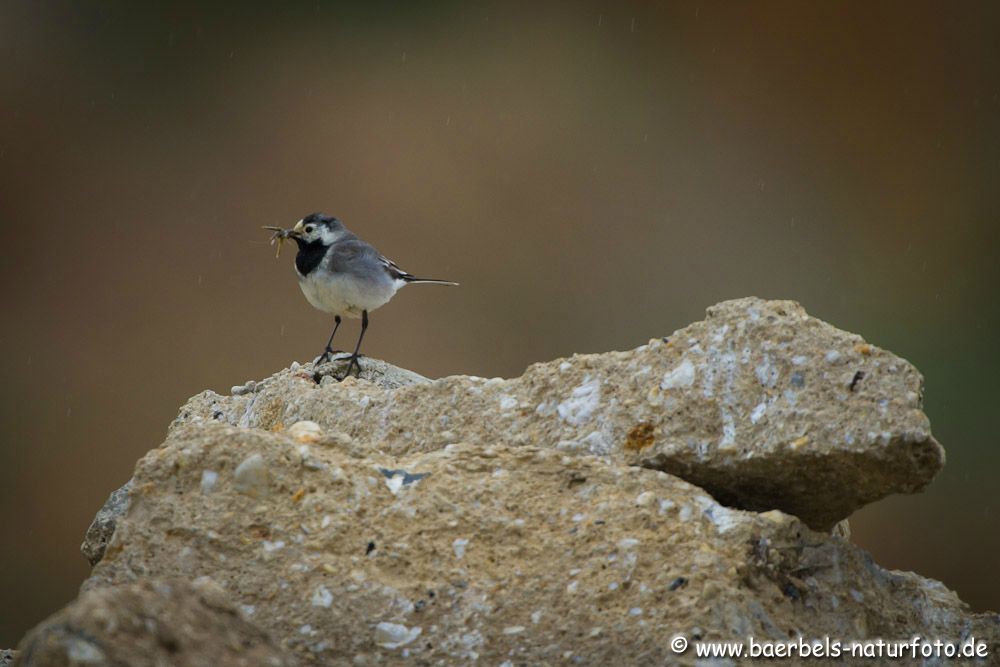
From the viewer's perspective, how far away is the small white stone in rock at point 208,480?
105 inches

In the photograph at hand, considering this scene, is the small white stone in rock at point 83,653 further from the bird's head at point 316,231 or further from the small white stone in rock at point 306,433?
the bird's head at point 316,231

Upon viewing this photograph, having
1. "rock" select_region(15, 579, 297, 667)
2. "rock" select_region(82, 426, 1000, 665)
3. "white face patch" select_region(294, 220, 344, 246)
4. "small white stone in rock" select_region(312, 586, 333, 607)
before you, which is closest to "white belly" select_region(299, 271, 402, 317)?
"white face patch" select_region(294, 220, 344, 246)

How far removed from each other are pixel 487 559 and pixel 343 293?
10.0 ft

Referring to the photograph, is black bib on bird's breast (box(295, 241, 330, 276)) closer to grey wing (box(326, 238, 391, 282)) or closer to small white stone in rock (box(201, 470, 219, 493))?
grey wing (box(326, 238, 391, 282))

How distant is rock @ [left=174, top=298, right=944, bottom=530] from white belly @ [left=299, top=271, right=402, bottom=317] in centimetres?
222

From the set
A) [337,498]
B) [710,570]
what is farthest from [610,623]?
[337,498]

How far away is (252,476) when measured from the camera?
8.78 feet

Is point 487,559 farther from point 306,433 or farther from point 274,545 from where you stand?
point 306,433

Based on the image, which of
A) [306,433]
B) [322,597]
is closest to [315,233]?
[306,433]

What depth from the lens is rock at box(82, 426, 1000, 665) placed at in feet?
7.98

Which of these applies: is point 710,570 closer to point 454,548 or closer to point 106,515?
point 454,548

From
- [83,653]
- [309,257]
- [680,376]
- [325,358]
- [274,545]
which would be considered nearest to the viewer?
[83,653]

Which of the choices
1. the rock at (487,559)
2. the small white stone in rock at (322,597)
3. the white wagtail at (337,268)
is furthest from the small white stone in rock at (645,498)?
the white wagtail at (337,268)

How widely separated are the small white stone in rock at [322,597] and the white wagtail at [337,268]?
3039mm
